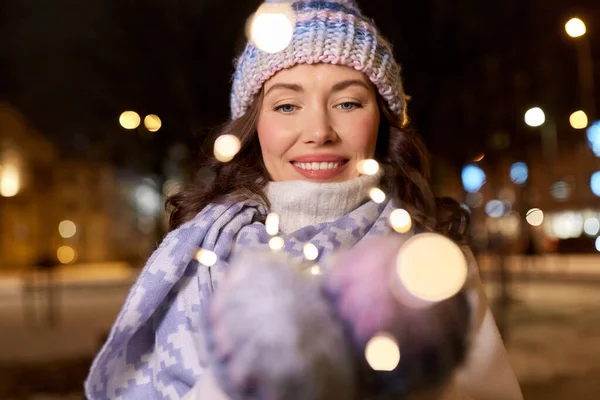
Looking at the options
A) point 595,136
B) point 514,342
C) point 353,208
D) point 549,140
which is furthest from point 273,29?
point 514,342

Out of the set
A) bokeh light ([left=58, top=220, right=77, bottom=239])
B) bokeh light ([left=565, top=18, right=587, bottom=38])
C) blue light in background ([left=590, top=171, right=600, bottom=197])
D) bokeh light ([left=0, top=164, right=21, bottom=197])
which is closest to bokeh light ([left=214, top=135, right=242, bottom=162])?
bokeh light ([left=565, top=18, right=587, bottom=38])

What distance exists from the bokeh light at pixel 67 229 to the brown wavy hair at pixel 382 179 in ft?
111

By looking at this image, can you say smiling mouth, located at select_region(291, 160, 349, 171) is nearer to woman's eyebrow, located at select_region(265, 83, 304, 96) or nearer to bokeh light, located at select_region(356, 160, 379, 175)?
bokeh light, located at select_region(356, 160, 379, 175)

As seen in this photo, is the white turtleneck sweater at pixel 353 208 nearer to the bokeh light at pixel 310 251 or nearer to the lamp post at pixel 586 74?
the bokeh light at pixel 310 251

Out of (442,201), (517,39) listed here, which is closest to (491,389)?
(442,201)

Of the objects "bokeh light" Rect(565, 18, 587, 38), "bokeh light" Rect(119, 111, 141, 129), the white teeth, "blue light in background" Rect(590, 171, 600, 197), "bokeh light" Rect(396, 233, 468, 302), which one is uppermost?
"bokeh light" Rect(565, 18, 587, 38)

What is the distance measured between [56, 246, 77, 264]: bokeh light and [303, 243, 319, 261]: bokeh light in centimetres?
3032

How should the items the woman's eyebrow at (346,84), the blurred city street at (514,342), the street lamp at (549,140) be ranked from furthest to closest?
the blurred city street at (514,342) < the street lamp at (549,140) < the woman's eyebrow at (346,84)

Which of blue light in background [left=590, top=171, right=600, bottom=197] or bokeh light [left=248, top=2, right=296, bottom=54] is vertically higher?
bokeh light [left=248, top=2, right=296, bottom=54]

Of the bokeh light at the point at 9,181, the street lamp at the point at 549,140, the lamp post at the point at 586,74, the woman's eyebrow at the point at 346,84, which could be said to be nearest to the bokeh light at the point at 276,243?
the woman's eyebrow at the point at 346,84

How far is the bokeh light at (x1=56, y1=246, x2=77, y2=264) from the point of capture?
1179 inches

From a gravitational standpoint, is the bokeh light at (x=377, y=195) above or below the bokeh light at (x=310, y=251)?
above

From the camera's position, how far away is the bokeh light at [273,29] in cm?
143

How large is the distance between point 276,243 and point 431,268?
2.41 ft
